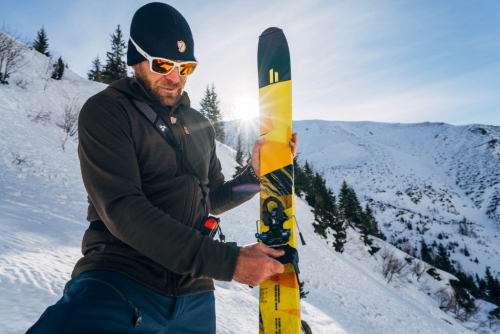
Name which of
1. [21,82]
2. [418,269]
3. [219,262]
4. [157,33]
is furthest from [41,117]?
[418,269]

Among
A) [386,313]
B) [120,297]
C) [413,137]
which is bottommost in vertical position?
[386,313]

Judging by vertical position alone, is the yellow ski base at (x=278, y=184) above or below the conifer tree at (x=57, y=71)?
below

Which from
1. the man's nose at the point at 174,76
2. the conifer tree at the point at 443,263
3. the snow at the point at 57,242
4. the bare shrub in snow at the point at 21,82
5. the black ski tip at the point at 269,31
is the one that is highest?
the bare shrub in snow at the point at 21,82

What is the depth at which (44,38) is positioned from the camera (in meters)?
28.8

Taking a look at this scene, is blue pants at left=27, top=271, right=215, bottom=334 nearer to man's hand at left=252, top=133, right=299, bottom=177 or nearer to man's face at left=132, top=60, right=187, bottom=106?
man's face at left=132, top=60, right=187, bottom=106

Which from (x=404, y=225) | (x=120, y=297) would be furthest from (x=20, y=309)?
(x=404, y=225)

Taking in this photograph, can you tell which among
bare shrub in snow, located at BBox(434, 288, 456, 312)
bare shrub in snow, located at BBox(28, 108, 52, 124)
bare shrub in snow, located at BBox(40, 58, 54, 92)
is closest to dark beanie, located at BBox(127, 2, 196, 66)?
bare shrub in snow, located at BBox(28, 108, 52, 124)

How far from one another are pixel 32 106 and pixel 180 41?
1669 cm

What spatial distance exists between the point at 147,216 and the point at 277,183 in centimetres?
137

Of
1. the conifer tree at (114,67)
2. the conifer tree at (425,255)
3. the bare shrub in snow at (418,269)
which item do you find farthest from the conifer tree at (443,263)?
the conifer tree at (114,67)

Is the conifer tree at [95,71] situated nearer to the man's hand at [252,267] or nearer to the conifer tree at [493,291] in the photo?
the man's hand at [252,267]

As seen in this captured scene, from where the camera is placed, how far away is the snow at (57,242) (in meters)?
2.87

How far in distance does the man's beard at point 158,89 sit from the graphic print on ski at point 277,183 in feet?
3.15

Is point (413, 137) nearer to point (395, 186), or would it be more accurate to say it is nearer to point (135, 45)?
point (395, 186)
